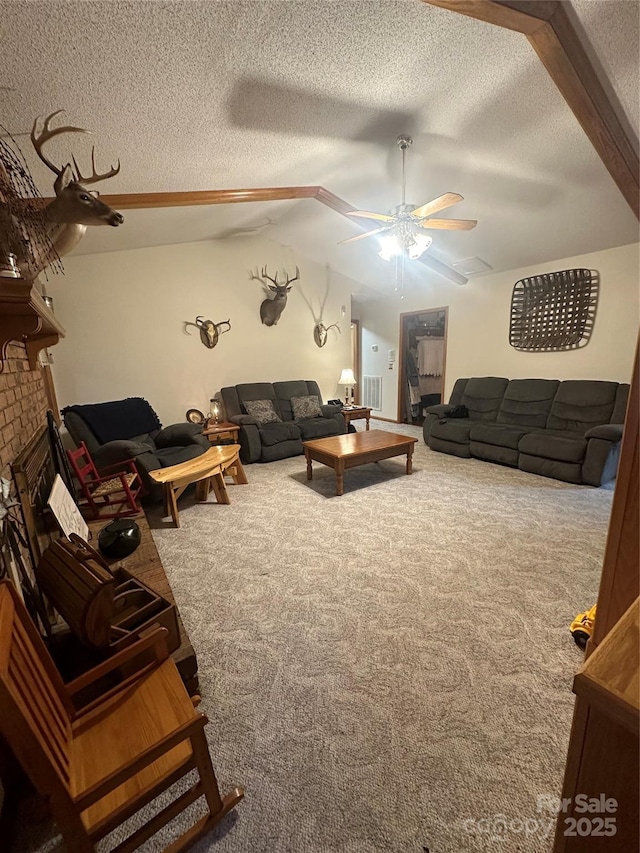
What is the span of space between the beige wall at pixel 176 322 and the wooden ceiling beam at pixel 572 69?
386 centimetres

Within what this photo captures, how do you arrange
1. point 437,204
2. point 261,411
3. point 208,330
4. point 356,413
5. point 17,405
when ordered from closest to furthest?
point 17,405 < point 437,204 < point 208,330 < point 261,411 < point 356,413

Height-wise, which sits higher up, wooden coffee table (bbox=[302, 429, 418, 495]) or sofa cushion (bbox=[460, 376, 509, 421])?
sofa cushion (bbox=[460, 376, 509, 421])

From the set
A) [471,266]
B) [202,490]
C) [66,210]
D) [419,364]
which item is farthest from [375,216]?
[419,364]

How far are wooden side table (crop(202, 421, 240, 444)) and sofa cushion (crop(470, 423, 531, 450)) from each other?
9.83 ft

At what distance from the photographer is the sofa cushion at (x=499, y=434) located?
393cm

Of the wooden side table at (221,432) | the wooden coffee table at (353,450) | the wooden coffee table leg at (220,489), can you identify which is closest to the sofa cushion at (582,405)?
the wooden coffee table at (353,450)

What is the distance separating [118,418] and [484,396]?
14.9 feet

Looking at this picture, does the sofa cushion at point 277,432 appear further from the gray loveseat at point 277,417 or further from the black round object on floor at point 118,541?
the black round object on floor at point 118,541

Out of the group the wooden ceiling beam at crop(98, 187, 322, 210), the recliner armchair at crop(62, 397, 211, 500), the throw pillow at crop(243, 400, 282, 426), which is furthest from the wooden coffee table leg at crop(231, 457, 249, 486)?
the wooden ceiling beam at crop(98, 187, 322, 210)

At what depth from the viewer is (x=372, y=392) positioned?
7242 millimetres

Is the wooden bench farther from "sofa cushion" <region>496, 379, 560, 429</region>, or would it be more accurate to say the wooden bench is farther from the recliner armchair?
"sofa cushion" <region>496, 379, 560, 429</region>

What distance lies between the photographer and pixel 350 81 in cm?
199

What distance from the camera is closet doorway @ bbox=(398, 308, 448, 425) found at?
6.35m

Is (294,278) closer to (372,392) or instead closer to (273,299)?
(273,299)
